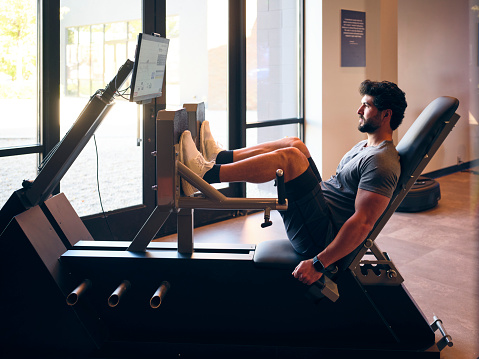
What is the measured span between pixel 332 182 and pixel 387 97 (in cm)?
49

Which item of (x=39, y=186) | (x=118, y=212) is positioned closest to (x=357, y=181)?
(x=39, y=186)

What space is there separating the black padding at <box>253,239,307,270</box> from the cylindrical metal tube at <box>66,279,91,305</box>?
75 cm

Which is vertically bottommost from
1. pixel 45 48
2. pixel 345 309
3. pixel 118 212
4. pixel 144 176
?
pixel 345 309

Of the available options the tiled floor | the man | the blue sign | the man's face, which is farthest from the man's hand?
the blue sign

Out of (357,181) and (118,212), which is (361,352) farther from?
(118,212)

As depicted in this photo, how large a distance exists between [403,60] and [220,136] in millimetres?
2716

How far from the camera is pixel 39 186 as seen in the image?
2467 mm

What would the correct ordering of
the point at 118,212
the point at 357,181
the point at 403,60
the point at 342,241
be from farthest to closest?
the point at 403,60 → the point at 118,212 → the point at 357,181 → the point at 342,241

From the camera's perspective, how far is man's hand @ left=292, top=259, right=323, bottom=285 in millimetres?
2221

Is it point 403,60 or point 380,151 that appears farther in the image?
point 403,60

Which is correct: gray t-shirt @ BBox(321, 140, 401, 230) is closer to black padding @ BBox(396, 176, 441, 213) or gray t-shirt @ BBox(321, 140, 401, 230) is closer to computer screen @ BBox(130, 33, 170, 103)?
computer screen @ BBox(130, 33, 170, 103)

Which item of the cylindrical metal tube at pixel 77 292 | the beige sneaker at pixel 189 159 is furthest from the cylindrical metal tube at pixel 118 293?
the beige sneaker at pixel 189 159

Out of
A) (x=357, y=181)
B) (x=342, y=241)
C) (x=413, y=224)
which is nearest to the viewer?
(x=342, y=241)

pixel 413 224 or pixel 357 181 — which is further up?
pixel 357 181
